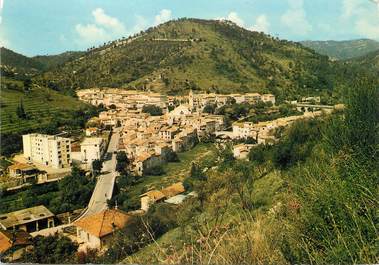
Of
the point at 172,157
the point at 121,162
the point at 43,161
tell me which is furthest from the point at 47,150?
the point at 172,157

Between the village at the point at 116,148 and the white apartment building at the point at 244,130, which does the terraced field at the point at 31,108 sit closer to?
the village at the point at 116,148

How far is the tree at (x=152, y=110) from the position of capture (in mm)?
24028

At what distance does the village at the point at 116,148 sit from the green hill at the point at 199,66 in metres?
3.51

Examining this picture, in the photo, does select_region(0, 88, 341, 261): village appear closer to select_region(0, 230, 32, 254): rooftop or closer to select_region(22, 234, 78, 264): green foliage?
select_region(0, 230, 32, 254): rooftop

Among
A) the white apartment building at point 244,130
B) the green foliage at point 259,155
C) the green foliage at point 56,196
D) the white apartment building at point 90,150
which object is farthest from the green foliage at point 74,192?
the white apartment building at point 244,130

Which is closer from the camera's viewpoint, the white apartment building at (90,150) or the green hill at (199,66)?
the white apartment building at (90,150)

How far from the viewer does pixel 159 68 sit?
107 ft

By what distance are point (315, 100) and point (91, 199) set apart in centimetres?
1831

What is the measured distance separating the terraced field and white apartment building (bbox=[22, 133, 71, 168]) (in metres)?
0.78

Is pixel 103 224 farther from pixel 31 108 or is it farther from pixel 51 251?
pixel 31 108

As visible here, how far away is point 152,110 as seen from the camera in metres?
24.2

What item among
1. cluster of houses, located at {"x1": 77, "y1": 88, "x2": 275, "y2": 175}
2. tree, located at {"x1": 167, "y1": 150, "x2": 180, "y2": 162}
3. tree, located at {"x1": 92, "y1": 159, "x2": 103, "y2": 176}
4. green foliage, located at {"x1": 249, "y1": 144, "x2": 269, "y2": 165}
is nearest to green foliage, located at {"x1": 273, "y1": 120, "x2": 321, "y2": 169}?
green foliage, located at {"x1": 249, "y1": 144, "x2": 269, "y2": 165}

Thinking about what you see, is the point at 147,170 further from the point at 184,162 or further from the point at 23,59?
the point at 23,59

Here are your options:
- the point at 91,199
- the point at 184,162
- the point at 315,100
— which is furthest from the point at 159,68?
the point at 91,199
